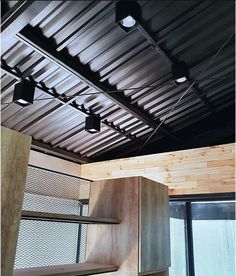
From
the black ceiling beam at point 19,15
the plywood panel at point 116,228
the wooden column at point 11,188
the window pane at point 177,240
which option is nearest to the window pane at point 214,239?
the window pane at point 177,240

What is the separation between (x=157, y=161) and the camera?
13.3ft

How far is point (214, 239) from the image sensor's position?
11.2 ft

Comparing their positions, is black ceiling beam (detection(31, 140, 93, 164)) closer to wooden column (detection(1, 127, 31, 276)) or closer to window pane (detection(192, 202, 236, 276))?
window pane (detection(192, 202, 236, 276))

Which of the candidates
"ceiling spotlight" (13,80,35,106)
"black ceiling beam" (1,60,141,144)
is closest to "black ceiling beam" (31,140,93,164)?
"black ceiling beam" (1,60,141,144)

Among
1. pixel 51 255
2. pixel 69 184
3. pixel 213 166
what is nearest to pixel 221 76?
pixel 213 166

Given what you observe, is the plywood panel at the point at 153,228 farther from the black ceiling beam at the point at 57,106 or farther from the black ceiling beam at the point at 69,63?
the black ceiling beam at the point at 57,106

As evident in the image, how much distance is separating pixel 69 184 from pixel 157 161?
1.94 m

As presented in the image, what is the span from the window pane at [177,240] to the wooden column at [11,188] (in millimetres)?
2697

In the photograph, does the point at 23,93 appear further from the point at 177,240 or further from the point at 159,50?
the point at 177,240

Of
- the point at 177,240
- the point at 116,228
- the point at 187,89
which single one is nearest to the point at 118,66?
the point at 187,89

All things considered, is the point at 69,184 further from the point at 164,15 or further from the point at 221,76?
the point at 221,76

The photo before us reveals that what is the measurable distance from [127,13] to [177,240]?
285 cm

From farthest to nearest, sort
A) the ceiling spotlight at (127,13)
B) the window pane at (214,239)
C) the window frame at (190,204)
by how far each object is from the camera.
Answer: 1. the window frame at (190,204)
2. the window pane at (214,239)
3. the ceiling spotlight at (127,13)

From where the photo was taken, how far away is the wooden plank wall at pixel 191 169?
137 inches
